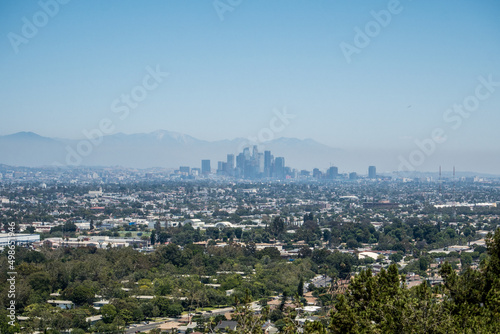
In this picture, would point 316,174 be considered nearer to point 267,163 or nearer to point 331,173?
point 331,173

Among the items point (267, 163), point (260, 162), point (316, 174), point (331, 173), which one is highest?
point (260, 162)

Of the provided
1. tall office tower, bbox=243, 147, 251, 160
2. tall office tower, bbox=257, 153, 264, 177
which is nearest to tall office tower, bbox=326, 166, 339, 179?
tall office tower, bbox=257, 153, 264, 177

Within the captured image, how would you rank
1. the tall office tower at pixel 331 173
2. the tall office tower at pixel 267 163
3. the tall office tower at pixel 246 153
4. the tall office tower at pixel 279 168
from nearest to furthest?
1. the tall office tower at pixel 246 153
2. the tall office tower at pixel 267 163
3. the tall office tower at pixel 279 168
4. the tall office tower at pixel 331 173

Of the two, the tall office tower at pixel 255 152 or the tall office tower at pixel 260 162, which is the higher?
the tall office tower at pixel 255 152

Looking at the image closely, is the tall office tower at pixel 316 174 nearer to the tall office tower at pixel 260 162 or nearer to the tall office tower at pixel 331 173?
the tall office tower at pixel 331 173

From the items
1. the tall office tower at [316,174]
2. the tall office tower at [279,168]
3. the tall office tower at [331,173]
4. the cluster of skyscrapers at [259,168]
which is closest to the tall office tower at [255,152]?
the cluster of skyscrapers at [259,168]

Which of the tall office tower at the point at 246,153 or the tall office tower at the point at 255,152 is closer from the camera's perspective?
the tall office tower at the point at 255,152

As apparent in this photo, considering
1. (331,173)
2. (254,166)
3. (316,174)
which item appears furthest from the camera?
(316,174)

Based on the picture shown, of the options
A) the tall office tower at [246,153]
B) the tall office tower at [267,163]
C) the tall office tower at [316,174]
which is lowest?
the tall office tower at [316,174]

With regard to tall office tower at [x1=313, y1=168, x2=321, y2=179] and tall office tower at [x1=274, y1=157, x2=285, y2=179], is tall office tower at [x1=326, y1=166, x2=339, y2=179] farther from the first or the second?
tall office tower at [x1=274, y1=157, x2=285, y2=179]

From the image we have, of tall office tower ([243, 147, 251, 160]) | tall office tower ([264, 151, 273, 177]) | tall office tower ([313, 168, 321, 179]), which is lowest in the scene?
tall office tower ([313, 168, 321, 179])

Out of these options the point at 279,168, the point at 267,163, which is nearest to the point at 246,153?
the point at 267,163
